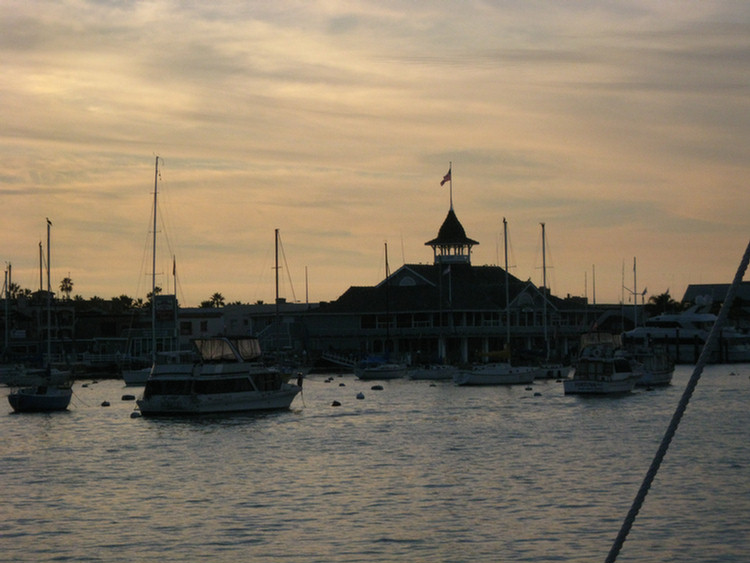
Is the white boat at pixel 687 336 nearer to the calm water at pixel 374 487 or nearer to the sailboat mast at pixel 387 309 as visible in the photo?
the sailboat mast at pixel 387 309

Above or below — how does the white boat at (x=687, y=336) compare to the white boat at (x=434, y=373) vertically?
above

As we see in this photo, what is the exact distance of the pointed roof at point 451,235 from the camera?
498 ft

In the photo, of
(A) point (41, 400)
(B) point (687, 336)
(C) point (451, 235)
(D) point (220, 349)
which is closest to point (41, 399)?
(A) point (41, 400)

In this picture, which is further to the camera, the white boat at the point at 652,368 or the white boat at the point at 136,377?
the white boat at the point at 136,377

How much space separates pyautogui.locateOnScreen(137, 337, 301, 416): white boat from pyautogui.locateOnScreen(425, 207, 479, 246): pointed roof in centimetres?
8335

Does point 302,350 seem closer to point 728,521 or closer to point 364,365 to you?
point 364,365

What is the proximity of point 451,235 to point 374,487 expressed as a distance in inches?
4476

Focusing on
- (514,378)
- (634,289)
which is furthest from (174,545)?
(634,289)

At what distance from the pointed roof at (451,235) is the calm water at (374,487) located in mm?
78686

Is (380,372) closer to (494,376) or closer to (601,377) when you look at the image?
(494,376)

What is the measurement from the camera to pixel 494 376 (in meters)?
103

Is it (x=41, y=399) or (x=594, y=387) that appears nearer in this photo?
(x=41, y=399)

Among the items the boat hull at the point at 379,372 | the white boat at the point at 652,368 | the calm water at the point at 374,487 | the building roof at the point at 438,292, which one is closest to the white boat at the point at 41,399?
the calm water at the point at 374,487

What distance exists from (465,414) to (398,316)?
71.4m
